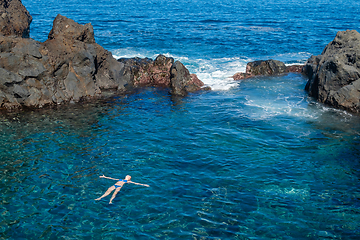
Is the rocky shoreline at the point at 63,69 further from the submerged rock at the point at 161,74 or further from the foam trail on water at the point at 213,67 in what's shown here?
the foam trail on water at the point at 213,67

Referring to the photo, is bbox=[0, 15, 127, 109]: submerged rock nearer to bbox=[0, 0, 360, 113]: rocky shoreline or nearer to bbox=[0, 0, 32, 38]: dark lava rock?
bbox=[0, 0, 360, 113]: rocky shoreline

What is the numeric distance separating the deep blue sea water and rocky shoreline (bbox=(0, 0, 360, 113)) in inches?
59.8

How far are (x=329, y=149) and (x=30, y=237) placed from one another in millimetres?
16998

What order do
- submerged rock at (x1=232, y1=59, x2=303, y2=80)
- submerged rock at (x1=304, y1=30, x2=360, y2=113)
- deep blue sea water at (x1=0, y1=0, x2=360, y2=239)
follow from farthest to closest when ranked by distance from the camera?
submerged rock at (x1=232, y1=59, x2=303, y2=80)
submerged rock at (x1=304, y1=30, x2=360, y2=113)
deep blue sea water at (x1=0, y1=0, x2=360, y2=239)

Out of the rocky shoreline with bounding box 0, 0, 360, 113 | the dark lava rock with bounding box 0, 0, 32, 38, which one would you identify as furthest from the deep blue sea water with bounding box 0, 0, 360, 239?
the dark lava rock with bounding box 0, 0, 32, 38

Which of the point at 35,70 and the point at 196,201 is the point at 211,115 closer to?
the point at 196,201

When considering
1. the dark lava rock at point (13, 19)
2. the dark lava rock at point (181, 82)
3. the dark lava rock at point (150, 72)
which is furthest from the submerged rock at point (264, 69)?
the dark lava rock at point (13, 19)

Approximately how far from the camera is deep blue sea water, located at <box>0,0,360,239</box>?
13430 millimetres

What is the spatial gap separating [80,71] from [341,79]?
71.3 feet

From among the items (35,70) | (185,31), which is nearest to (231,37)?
(185,31)

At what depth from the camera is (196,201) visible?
14891 mm

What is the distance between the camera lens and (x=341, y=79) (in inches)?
1000

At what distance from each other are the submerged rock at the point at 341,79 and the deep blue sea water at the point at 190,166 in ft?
4.04

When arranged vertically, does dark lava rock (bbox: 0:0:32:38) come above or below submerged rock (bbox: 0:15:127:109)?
above
